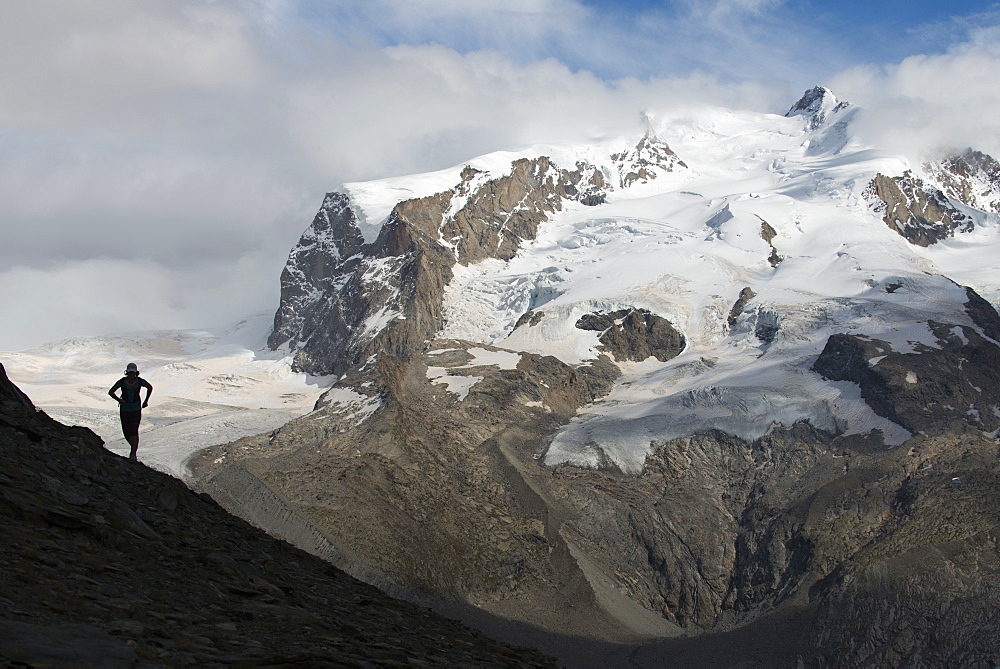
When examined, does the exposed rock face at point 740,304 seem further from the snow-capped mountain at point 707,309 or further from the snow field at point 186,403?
the snow field at point 186,403

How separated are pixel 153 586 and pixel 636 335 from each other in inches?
5637

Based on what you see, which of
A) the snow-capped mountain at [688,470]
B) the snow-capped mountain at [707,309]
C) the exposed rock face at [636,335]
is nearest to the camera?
the snow-capped mountain at [688,470]

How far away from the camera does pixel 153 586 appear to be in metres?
15.4

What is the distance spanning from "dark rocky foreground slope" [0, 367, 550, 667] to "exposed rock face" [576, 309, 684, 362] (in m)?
130

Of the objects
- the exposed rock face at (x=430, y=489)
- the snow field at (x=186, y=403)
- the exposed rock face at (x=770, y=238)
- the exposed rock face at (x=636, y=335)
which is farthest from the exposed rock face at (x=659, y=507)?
the exposed rock face at (x=770, y=238)

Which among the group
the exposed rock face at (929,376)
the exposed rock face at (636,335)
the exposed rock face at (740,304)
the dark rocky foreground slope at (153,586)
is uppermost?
the exposed rock face at (740,304)

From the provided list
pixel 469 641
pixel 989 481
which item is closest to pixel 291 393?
pixel 989 481

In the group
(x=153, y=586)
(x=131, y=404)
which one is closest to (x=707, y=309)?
(x=131, y=404)

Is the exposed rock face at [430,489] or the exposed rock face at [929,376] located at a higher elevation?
the exposed rock face at [929,376]

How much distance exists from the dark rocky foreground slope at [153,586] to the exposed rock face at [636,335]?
13049 cm

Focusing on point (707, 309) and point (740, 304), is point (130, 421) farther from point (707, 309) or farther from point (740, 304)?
point (707, 309)

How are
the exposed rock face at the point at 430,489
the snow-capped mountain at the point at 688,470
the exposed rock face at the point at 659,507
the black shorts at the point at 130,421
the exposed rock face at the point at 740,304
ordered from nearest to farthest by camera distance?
the black shorts at the point at 130,421, the exposed rock face at the point at 659,507, the snow-capped mountain at the point at 688,470, the exposed rock face at the point at 430,489, the exposed rock face at the point at 740,304

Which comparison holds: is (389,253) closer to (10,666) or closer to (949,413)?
(949,413)

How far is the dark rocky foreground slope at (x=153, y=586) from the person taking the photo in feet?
40.3
